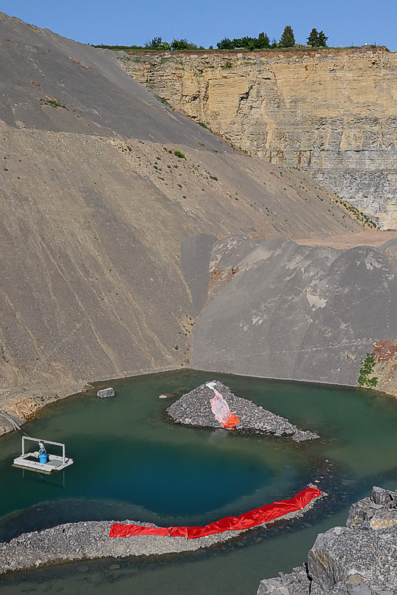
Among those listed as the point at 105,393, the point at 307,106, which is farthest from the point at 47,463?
the point at 307,106

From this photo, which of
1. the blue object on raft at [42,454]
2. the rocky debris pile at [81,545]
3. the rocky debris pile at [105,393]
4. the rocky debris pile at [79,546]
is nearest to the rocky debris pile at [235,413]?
the rocky debris pile at [105,393]

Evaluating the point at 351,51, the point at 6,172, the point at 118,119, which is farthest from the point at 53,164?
the point at 351,51

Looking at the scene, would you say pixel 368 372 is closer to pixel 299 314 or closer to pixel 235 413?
pixel 299 314

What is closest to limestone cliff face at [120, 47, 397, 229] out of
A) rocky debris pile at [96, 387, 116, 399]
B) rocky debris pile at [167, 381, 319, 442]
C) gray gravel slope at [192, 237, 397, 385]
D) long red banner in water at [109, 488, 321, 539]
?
gray gravel slope at [192, 237, 397, 385]

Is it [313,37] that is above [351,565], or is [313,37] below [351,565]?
above

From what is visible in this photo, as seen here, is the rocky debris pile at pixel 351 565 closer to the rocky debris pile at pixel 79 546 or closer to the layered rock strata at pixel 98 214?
the rocky debris pile at pixel 79 546

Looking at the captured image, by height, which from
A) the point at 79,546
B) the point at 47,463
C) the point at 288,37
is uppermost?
the point at 288,37

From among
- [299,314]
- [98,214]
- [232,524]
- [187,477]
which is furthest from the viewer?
[98,214]
